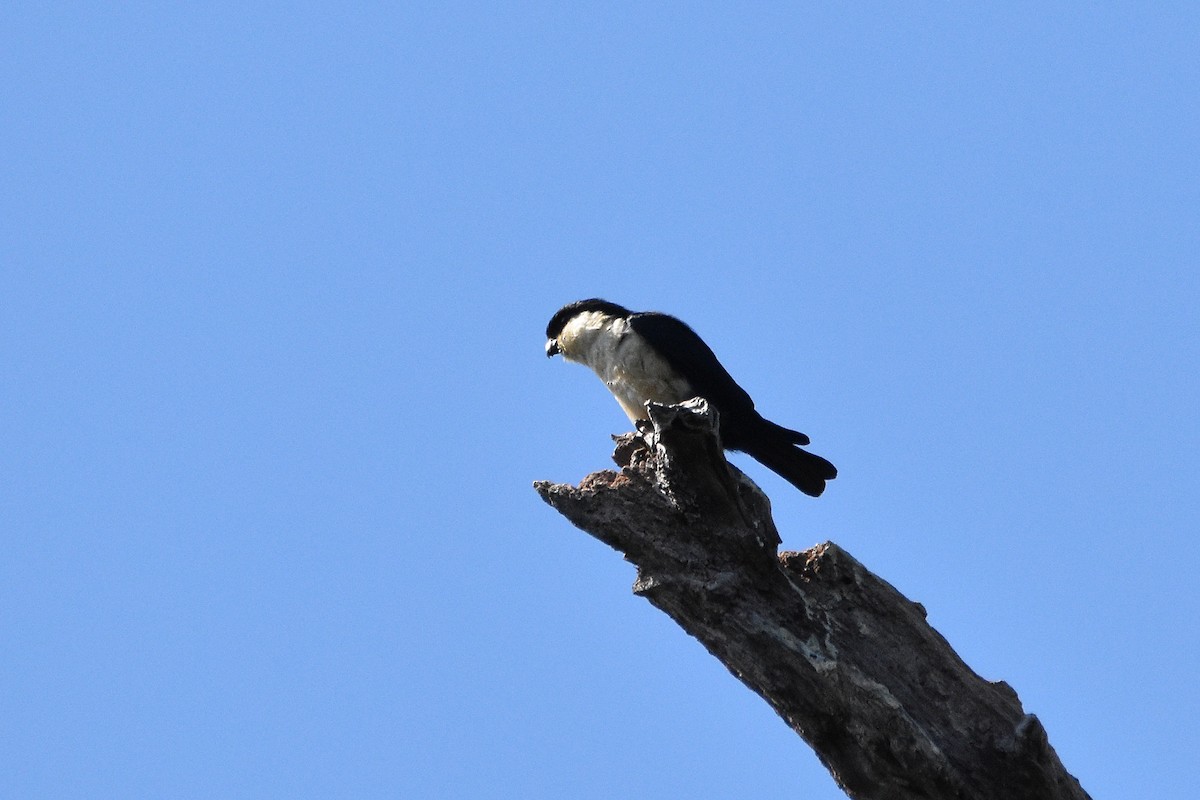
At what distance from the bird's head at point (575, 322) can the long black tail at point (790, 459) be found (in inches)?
62.8

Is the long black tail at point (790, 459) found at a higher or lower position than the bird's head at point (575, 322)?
lower

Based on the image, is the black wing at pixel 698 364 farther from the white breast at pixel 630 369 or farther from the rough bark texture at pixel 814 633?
the rough bark texture at pixel 814 633

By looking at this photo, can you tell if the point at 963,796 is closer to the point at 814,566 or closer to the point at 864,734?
the point at 864,734

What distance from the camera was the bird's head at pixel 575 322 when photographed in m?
10.7

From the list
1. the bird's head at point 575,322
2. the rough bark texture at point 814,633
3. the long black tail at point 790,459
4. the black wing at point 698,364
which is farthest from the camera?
the bird's head at point 575,322

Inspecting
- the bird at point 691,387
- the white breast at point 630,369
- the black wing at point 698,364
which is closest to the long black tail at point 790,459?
the bird at point 691,387

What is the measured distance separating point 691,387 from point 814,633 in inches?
126

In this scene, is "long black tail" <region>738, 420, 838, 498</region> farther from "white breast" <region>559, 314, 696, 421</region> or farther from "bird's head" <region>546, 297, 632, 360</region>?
"bird's head" <region>546, 297, 632, 360</region>

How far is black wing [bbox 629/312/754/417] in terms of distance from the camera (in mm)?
9648

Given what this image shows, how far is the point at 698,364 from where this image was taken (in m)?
9.64

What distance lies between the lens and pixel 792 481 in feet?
31.5

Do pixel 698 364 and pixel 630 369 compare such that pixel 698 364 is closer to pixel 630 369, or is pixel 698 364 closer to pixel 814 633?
pixel 630 369

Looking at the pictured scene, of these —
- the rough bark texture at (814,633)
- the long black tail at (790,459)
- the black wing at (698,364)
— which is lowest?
the rough bark texture at (814,633)

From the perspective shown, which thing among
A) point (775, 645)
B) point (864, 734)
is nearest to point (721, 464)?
point (775, 645)
